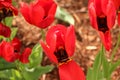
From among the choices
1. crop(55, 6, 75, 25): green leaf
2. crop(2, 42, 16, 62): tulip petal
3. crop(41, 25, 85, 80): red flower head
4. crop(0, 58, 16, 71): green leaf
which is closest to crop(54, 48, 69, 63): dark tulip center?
crop(41, 25, 85, 80): red flower head

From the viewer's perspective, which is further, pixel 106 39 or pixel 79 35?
pixel 79 35

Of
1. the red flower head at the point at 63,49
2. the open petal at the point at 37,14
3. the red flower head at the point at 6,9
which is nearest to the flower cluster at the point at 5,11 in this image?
the red flower head at the point at 6,9

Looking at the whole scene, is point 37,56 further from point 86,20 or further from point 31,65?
point 86,20

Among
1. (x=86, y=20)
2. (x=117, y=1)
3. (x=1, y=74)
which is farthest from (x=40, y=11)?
(x=86, y=20)

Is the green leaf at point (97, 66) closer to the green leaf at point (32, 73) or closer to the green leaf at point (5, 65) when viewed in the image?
the green leaf at point (32, 73)

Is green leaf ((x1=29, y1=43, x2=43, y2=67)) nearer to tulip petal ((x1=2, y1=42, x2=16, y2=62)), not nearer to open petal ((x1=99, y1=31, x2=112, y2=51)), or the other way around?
tulip petal ((x1=2, y1=42, x2=16, y2=62))

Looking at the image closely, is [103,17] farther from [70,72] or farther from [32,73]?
[32,73]

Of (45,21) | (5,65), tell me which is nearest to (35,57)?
(5,65)
